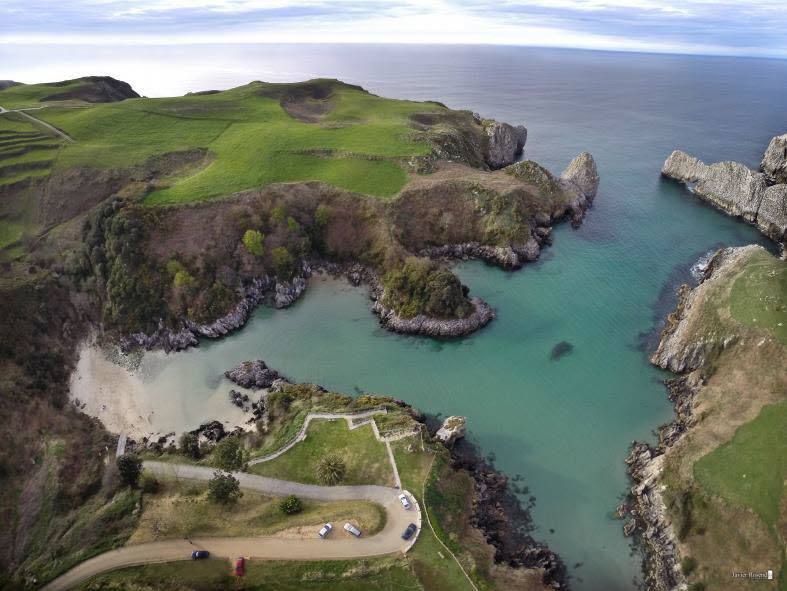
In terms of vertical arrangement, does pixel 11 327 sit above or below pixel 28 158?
below

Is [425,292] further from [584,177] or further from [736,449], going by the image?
[584,177]

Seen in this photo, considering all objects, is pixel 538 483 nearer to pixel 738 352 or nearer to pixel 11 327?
pixel 738 352

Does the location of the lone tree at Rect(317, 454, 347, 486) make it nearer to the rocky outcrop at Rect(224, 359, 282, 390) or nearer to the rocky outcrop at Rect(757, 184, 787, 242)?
the rocky outcrop at Rect(224, 359, 282, 390)

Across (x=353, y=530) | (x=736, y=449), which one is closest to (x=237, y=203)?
(x=353, y=530)

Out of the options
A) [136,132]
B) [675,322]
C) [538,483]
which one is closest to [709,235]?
[675,322]

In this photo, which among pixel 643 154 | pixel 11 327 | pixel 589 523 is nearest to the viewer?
pixel 589 523

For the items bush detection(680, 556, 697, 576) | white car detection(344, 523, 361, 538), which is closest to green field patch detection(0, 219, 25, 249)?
white car detection(344, 523, 361, 538)
